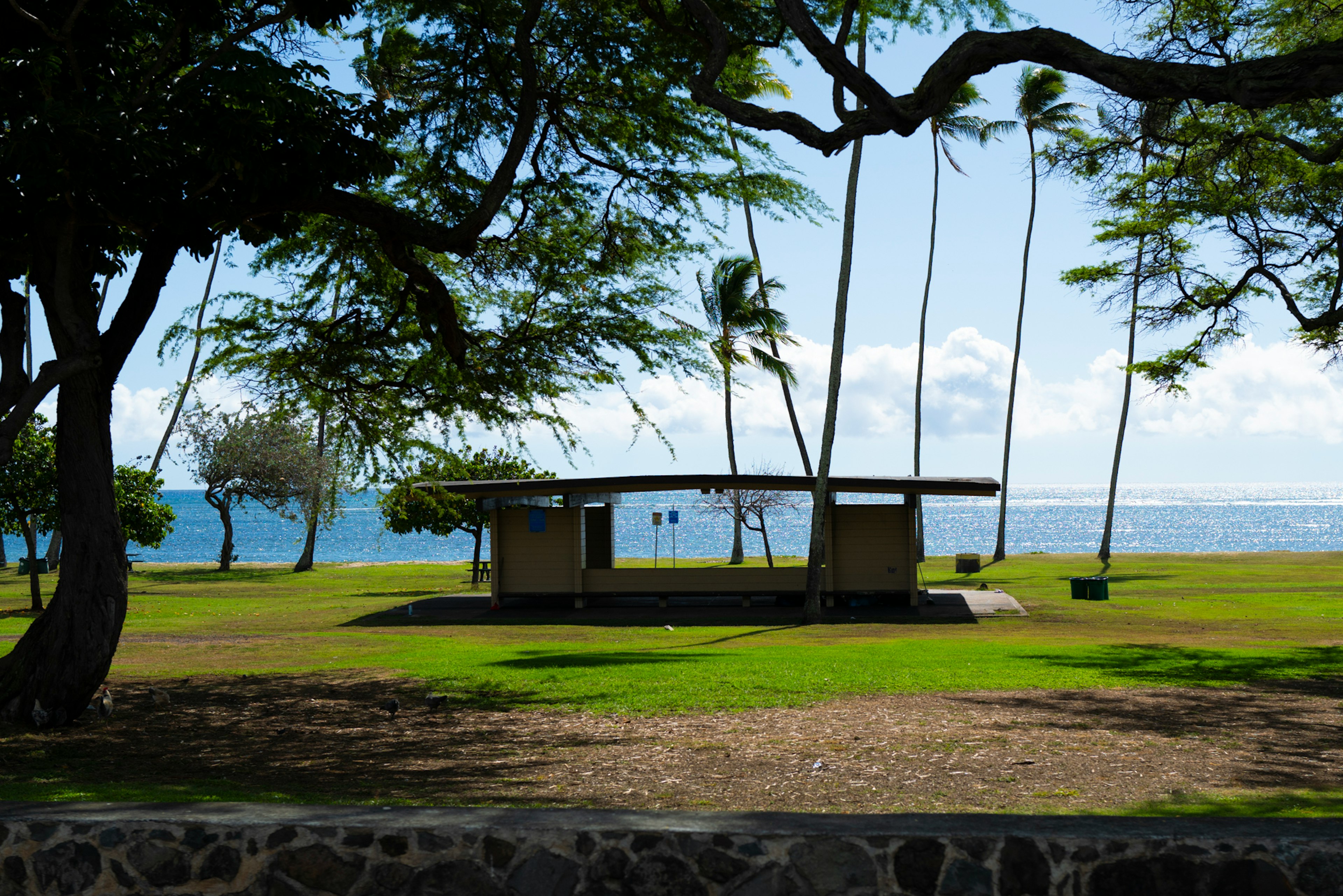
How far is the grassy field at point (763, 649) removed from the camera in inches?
482

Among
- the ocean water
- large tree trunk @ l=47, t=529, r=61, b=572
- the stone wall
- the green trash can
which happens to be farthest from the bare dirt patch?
the ocean water

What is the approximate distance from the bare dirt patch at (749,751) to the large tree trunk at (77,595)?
40cm

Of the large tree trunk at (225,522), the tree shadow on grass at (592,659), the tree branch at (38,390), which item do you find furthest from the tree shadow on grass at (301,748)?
the large tree trunk at (225,522)

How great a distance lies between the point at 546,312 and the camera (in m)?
14.3

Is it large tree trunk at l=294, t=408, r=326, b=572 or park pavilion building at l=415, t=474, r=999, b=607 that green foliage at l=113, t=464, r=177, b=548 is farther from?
large tree trunk at l=294, t=408, r=326, b=572

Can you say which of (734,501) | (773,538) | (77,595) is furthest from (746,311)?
(773,538)

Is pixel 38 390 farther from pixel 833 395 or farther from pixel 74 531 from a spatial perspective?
pixel 833 395

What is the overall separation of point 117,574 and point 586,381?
20.3ft

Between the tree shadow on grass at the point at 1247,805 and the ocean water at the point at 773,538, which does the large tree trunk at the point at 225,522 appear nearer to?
the ocean water at the point at 773,538

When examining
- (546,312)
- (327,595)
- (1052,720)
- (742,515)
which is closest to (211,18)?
(546,312)

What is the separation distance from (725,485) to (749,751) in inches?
623

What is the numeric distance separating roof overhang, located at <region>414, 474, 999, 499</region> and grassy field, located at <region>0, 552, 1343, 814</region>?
3050 millimetres

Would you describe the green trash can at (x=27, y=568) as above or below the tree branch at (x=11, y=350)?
below

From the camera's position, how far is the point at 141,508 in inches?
1123
